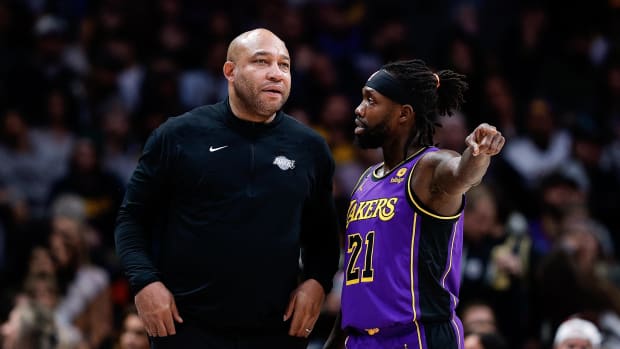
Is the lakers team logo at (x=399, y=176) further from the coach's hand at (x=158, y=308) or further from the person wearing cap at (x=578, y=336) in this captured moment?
the person wearing cap at (x=578, y=336)

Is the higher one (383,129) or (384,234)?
(383,129)

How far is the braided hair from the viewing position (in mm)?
6059

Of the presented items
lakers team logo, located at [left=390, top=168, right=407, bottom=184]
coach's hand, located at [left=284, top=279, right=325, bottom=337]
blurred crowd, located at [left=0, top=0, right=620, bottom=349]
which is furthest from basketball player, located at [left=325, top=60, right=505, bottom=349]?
blurred crowd, located at [left=0, top=0, right=620, bottom=349]

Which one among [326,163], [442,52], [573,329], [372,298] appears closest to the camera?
[372,298]

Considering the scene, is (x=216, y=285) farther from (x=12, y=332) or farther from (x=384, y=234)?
(x=12, y=332)

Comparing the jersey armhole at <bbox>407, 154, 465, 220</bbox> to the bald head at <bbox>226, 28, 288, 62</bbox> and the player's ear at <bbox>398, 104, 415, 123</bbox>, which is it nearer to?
the player's ear at <bbox>398, 104, 415, 123</bbox>

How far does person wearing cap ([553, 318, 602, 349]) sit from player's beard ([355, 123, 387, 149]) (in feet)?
7.69

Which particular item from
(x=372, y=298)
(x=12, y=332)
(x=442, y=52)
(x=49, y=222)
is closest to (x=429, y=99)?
(x=372, y=298)

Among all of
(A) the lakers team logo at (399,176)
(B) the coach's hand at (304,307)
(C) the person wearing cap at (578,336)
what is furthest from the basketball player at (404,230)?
(C) the person wearing cap at (578,336)

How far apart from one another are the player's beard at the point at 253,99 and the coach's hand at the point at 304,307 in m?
1.04

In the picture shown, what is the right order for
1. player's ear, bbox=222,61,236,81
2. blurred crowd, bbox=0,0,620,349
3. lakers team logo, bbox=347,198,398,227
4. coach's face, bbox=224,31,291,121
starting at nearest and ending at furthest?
1. lakers team logo, bbox=347,198,398,227
2. coach's face, bbox=224,31,291,121
3. player's ear, bbox=222,61,236,81
4. blurred crowd, bbox=0,0,620,349

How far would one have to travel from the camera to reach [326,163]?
643 centimetres

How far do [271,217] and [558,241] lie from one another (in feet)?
15.0

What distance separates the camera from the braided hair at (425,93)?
606 cm
